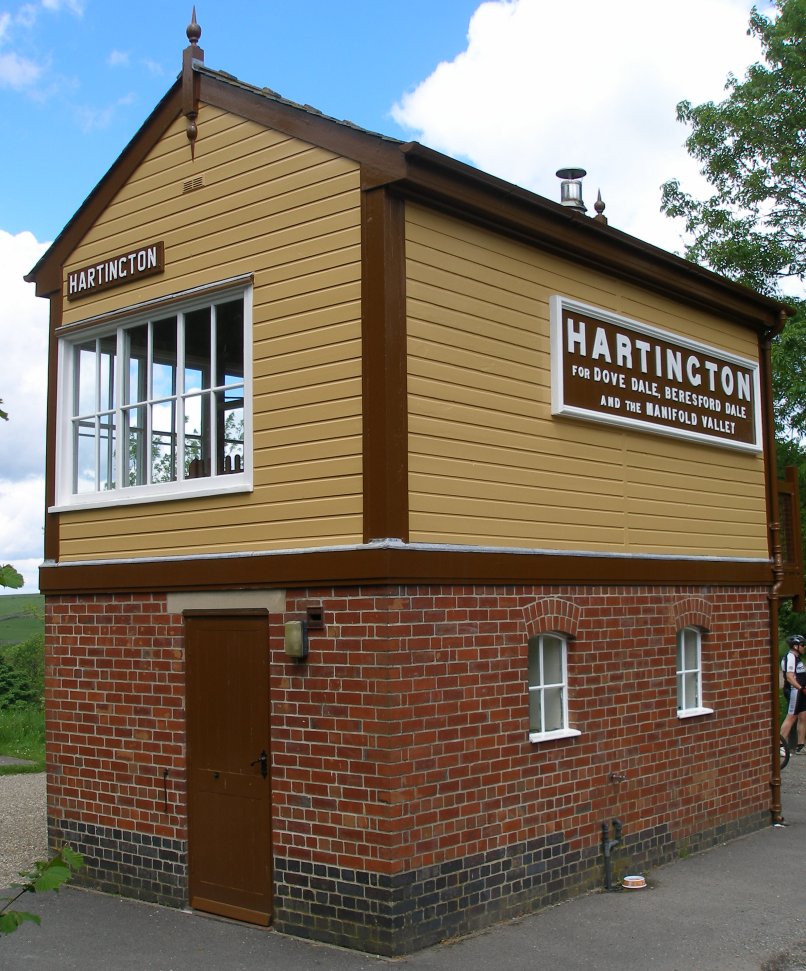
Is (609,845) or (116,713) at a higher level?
(116,713)

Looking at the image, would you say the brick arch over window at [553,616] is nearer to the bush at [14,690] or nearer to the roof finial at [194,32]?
the roof finial at [194,32]

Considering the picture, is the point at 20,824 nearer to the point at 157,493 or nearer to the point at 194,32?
the point at 157,493

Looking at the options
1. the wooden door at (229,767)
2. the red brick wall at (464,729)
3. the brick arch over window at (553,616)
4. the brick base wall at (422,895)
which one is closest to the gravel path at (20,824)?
the wooden door at (229,767)

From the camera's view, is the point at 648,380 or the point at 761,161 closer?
the point at 648,380

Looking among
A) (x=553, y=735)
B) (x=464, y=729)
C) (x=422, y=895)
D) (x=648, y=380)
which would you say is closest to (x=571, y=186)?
(x=648, y=380)

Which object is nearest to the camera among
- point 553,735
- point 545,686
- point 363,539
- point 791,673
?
point 363,539

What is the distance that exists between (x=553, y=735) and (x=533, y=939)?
1653mm

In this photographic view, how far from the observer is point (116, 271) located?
999cm

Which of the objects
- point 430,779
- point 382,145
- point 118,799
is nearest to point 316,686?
point 430,779

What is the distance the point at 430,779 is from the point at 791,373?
15.2m

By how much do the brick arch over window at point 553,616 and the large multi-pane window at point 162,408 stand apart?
97.7 inches

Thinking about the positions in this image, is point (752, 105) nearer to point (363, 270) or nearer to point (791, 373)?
point (791, 373)

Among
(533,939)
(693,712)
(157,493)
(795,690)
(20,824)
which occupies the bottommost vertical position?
(20,824)

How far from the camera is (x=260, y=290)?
8766 millimetres
